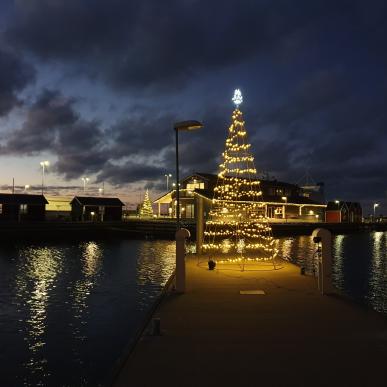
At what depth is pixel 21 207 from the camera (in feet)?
214

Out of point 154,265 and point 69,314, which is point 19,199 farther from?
point 69,314

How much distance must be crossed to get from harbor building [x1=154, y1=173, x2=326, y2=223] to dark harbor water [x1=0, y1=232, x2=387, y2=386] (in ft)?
101

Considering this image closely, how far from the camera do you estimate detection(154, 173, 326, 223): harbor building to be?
2719 inches

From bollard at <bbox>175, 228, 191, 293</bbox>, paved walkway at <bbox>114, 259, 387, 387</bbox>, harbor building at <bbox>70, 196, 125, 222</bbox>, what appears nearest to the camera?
paved walkway at <bbox>114, 259, 387, 387</bbox>

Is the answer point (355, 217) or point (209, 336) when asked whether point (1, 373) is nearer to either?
point (209, 336)

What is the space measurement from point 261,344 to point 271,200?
65.9 metres

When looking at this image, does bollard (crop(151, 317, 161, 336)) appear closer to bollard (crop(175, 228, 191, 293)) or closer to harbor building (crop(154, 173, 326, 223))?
bollard (crop(175, 228, 191, 293))

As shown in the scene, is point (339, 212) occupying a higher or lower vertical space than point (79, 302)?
higher

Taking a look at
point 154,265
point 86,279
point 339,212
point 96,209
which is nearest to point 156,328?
point 86,279

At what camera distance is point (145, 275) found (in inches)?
1029

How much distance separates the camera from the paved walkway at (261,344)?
6.52 m

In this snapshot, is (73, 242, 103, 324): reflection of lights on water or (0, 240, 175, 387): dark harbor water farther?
(73, 242, 103, 324): reflection of lights on water

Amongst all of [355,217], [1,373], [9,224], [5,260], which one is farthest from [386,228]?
[1,373]

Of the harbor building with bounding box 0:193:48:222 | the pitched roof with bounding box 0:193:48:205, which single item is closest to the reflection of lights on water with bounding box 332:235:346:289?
the harbor building with bounding box 0:193:48:222
